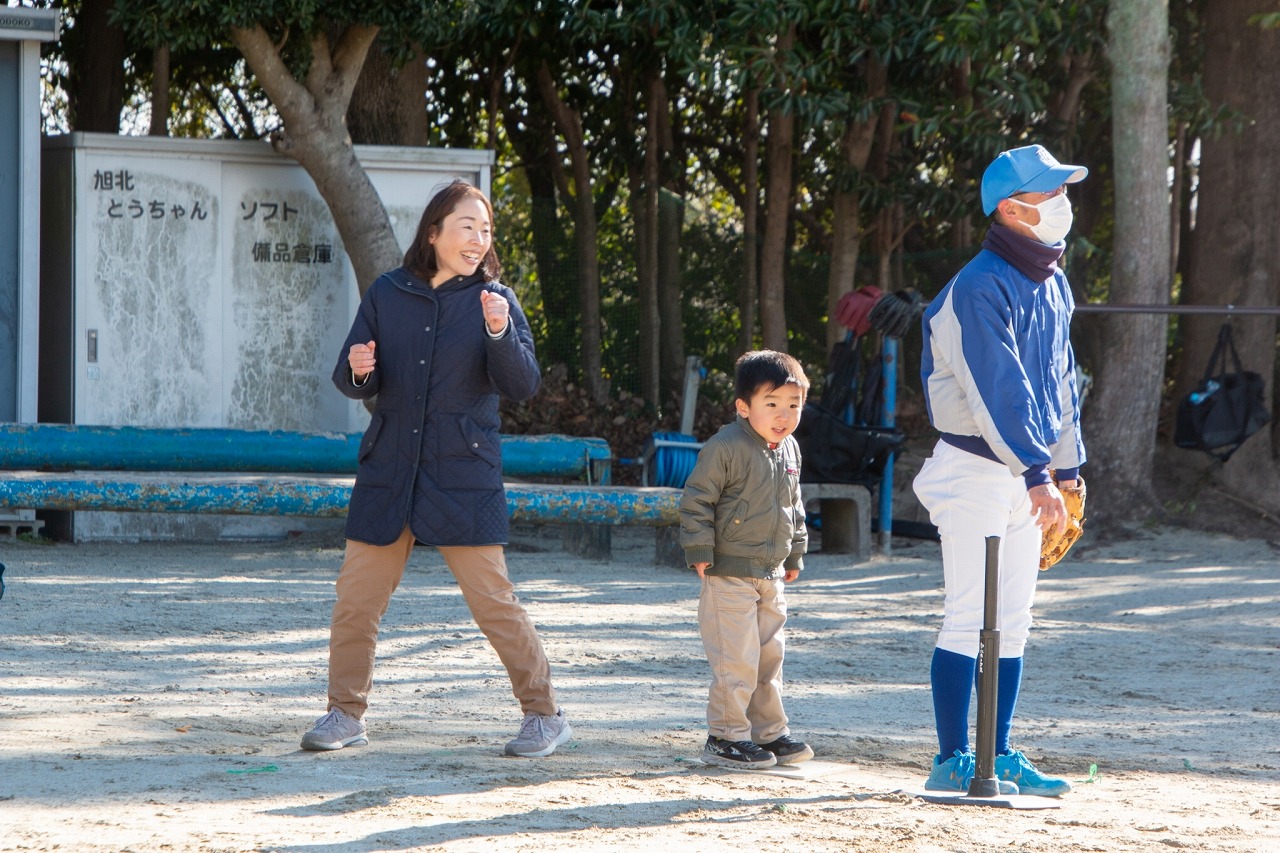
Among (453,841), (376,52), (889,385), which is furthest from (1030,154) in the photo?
(376,52)

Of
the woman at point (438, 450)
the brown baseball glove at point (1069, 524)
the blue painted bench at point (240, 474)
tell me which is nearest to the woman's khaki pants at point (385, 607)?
the woman at point (438, 450)

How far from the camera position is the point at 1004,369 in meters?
3.93

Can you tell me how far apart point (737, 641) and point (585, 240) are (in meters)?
9.17

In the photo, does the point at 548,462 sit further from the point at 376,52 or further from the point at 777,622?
the point at 777,622

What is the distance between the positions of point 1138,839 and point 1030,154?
1.79m

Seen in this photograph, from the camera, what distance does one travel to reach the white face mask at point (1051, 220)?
13.5ft

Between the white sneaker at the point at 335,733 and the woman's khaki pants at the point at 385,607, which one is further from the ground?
the woman's khaki pants at the point at 385,607

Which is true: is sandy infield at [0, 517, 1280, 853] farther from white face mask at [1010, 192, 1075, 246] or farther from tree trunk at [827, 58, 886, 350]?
tree trunk at [827, 58, 886, 350]

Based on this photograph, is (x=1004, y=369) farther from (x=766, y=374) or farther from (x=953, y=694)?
(x=953, y=694)

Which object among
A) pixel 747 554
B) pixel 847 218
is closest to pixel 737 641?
pixel 747 554

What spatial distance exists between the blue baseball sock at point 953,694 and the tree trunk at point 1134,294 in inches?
253

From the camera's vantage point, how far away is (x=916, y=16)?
1025 centimetres

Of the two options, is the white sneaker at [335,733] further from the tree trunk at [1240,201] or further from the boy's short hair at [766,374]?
the tree trunk at [1240,201]

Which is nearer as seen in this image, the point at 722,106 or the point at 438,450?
the point at 438,450
